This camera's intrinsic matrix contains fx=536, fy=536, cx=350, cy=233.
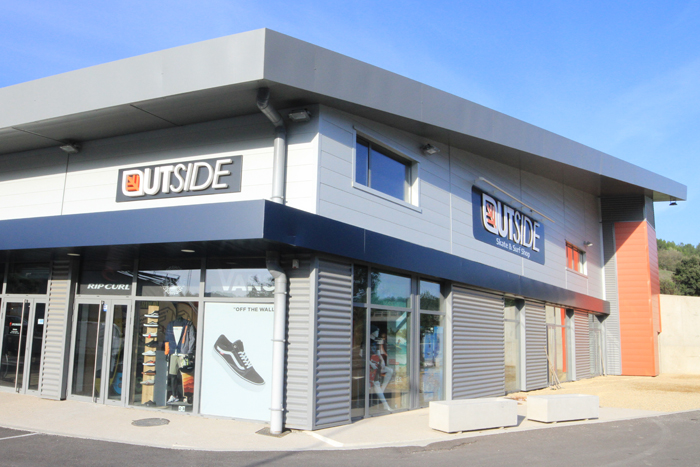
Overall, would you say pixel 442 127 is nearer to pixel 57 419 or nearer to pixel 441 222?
pixel 441 222

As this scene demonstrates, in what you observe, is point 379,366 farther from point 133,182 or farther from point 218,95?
point 133,182

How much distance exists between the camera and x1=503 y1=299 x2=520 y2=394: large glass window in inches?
612

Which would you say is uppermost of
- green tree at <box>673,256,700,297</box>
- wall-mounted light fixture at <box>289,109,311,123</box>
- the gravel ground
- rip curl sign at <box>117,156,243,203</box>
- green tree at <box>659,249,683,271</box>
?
green tree at <box>659,249,683,271</box>

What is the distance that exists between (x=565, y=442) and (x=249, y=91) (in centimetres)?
768

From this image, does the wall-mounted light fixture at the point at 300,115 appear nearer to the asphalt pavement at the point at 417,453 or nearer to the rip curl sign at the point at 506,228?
the asphalt pavement at the point at 417,453

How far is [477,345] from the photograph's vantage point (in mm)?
13742

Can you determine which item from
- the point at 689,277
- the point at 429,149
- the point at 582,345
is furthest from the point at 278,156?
the point at 689,277

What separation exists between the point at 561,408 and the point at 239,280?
22.2ft

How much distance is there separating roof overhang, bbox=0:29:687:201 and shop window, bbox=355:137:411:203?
25.5 inches

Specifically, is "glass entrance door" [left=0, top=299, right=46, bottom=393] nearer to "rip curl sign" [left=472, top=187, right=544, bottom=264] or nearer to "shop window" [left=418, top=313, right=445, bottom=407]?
"shop window" [left=418, top=313, right=445, bottom=407]

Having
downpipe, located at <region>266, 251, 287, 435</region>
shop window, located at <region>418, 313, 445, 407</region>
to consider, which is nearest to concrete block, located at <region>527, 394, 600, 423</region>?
shop window, located at <region>418, 313, 445, 407</region>

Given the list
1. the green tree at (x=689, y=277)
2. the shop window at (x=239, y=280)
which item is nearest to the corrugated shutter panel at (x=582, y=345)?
the shop window at (x=239, y=280)

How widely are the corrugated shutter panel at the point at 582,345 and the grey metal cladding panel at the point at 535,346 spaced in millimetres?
4017

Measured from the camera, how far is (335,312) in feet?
30.7
